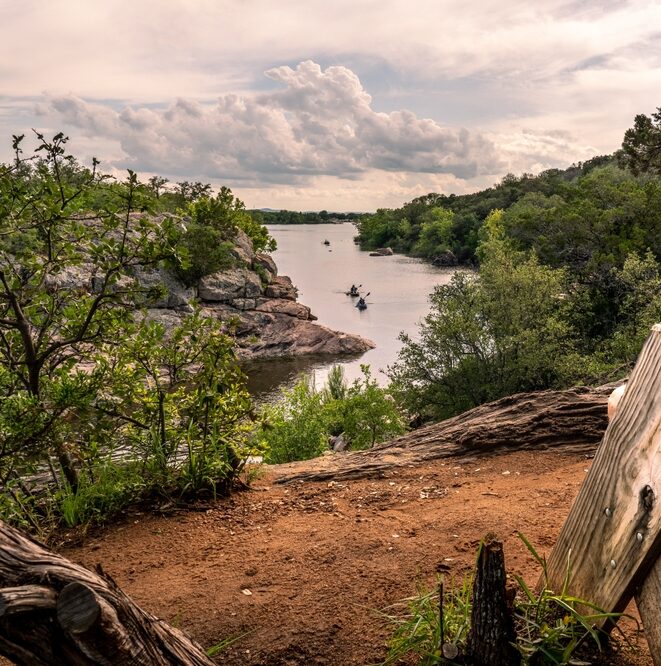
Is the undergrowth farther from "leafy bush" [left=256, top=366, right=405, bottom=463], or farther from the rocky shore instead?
the rocky shore

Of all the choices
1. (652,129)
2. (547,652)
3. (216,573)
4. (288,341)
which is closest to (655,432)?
(547,652)

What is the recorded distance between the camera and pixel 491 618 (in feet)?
8.01

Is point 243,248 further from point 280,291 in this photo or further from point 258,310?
point 258,310

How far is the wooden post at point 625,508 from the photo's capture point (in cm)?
197

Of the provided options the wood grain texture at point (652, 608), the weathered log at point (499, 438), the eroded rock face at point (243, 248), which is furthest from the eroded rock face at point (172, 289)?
Answer: the wood grain texture at point (652, 608)

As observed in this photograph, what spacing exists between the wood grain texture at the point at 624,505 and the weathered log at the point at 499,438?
4.51m

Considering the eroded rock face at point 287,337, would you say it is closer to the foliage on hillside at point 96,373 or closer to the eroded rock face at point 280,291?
the eroded rock face at point 280,291

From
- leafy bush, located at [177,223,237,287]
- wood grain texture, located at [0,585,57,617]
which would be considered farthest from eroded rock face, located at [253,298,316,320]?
wood grain texture, located at [0,585,57,617]

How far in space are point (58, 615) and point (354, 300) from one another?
57.6 metres

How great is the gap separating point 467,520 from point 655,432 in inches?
116

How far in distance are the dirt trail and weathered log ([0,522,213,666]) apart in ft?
4.70

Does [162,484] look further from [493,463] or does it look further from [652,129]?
[652,129]

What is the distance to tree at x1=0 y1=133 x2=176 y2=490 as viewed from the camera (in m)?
4.76

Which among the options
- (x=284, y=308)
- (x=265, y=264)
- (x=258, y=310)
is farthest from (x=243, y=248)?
(x=284, y=308)
